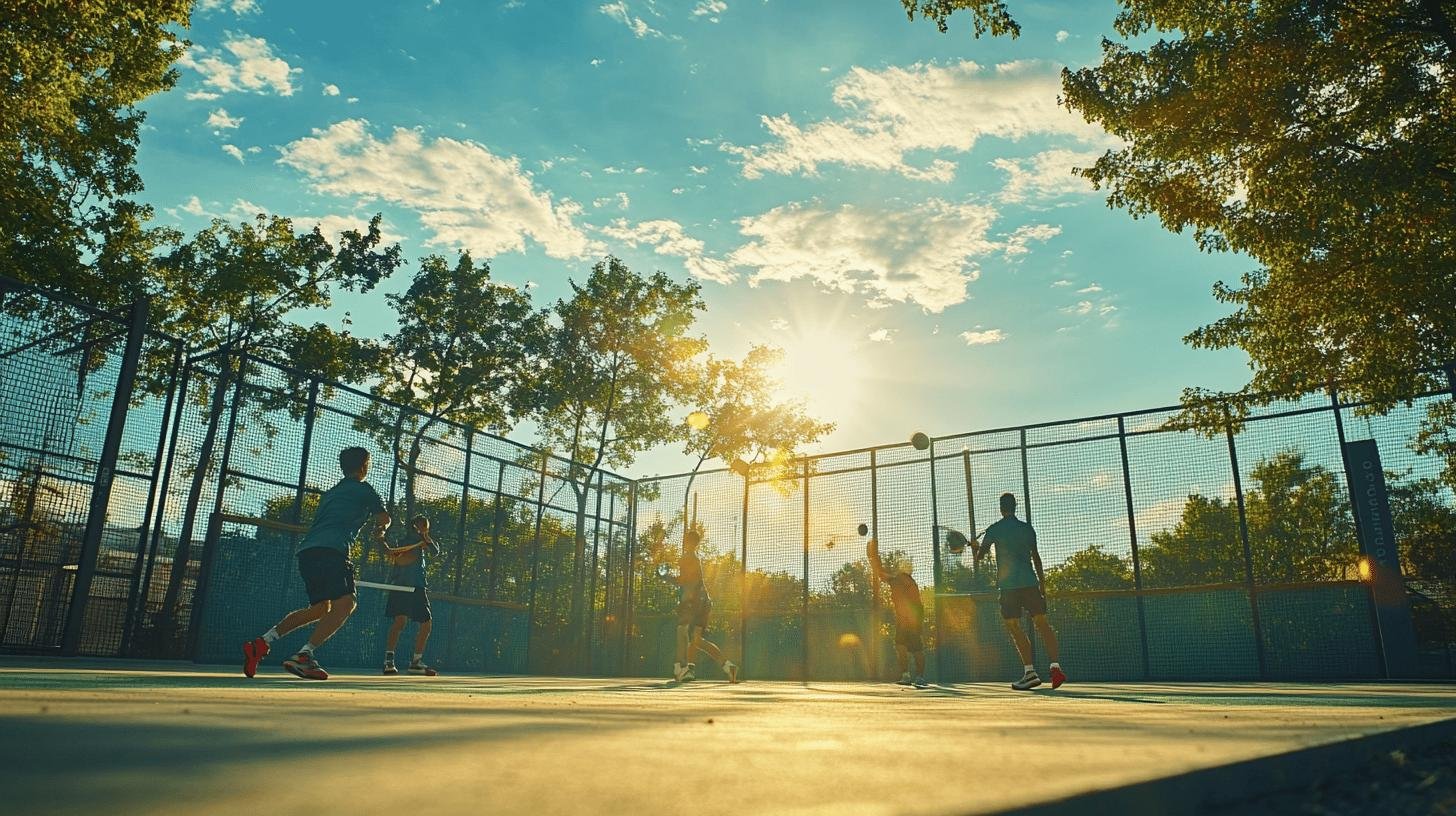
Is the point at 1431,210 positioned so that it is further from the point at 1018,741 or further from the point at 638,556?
the point at 638,556

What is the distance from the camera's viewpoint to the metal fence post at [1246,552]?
12.2 meters

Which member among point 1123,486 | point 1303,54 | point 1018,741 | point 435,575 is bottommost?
point 1018,741

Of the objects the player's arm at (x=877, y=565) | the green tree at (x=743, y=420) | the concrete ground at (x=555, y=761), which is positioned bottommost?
the concrete ground at (x=555, y=761)

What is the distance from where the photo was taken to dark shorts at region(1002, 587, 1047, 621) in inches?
369

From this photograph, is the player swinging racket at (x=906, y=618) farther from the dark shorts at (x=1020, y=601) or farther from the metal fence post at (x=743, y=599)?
the metal fence post at (x=743, y=599)

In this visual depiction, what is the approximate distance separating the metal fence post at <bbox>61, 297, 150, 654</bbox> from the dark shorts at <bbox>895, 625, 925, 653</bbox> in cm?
971

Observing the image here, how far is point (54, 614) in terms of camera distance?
947 centimetres

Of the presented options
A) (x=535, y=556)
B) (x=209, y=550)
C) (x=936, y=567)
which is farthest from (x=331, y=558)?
(x=936, y=567)

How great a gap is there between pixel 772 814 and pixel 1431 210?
1253 cm

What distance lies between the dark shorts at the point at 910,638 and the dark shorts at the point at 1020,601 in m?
2.72

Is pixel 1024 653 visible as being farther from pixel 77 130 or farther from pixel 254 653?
pixel 77 130

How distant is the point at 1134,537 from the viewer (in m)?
13.5

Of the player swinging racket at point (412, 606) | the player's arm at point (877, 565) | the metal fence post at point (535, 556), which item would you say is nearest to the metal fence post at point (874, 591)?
the player's arm at point (877, 565)

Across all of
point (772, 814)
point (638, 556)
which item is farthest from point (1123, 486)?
point (772, 814)
